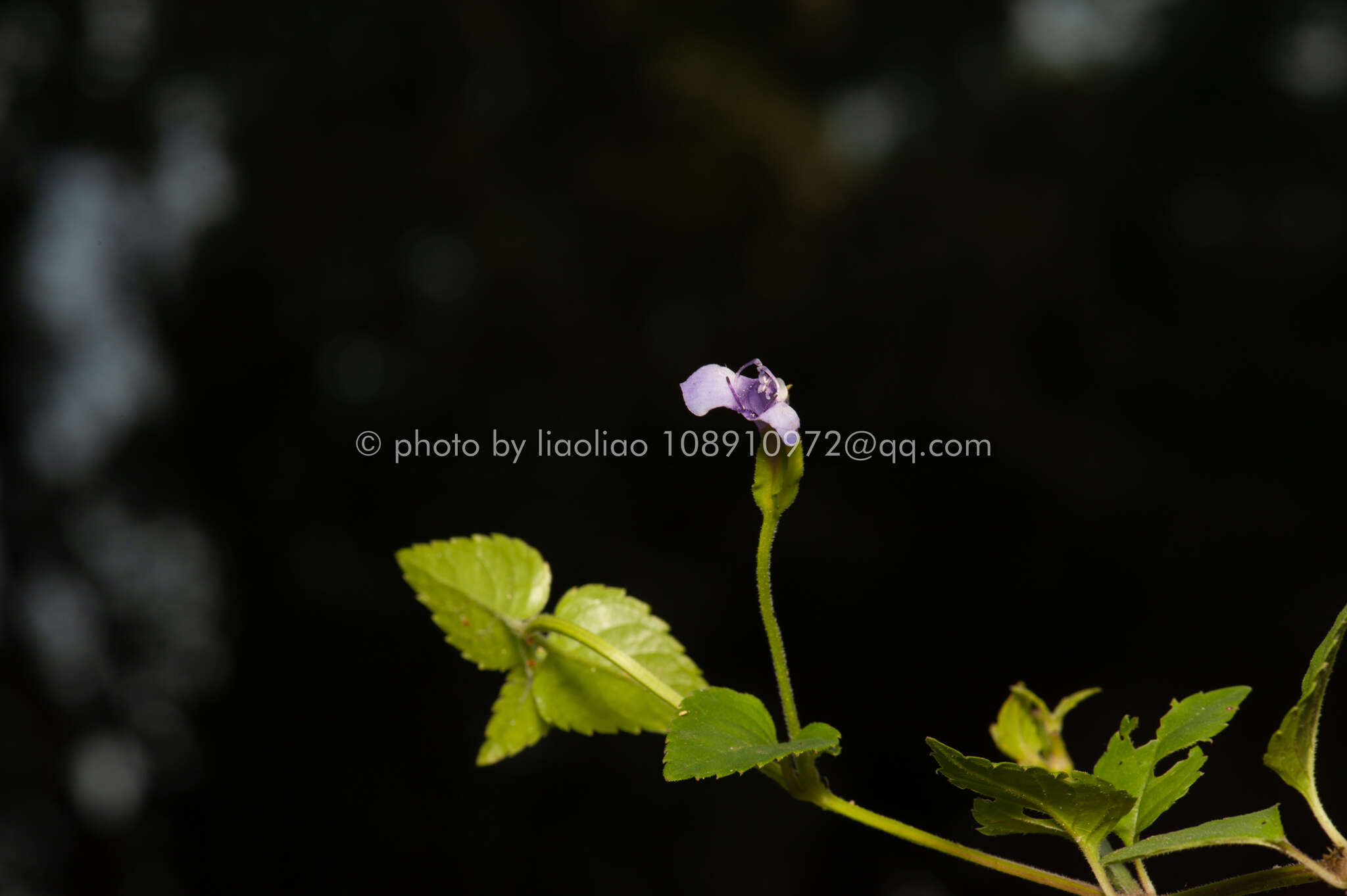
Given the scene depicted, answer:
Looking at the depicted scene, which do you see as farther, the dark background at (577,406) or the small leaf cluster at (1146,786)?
the dark background at (577,406)

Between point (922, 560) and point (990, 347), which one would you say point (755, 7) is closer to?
point (990, 347)

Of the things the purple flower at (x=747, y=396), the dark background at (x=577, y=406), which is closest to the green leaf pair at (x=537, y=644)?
the purple flower at (x=747, y=396)

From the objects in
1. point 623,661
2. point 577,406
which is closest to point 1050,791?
point 623,661

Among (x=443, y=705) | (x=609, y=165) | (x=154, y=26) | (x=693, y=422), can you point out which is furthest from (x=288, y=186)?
(x=443, y=705)

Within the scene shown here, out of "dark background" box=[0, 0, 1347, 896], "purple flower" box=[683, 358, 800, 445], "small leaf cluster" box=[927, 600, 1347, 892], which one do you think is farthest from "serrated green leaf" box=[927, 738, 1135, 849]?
"dark background" box=[0, 0, 1347, 896]

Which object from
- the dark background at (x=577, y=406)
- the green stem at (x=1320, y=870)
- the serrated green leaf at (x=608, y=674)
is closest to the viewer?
the green stem at (x=1320, y=870)

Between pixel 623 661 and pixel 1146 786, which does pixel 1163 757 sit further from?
pixel 623 661

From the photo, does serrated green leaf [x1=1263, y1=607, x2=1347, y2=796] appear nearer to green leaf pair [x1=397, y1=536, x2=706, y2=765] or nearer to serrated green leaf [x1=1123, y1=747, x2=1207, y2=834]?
serrated green leaf [x1=1123, y1=747, x2=1207, y2=834]

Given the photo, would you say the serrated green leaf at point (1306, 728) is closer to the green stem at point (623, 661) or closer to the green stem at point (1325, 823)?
the green stem at point (1325, 823)
